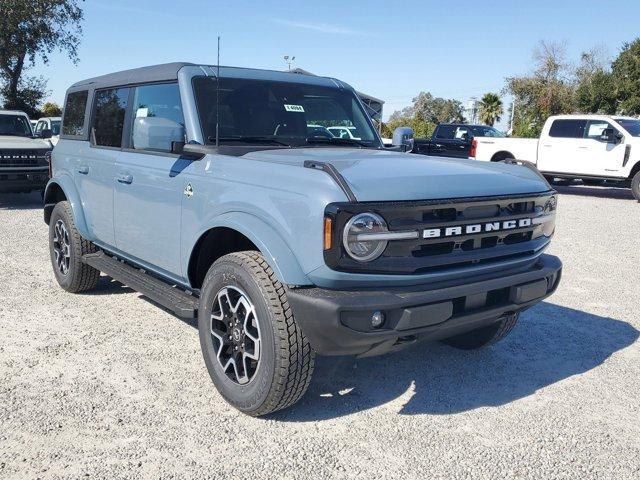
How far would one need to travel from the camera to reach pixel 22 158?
444 inches

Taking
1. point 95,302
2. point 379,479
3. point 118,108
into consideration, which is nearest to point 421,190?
point 379,479

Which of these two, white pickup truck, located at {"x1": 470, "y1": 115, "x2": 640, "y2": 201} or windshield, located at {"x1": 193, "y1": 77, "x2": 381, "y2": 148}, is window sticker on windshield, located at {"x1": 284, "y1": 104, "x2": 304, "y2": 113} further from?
white pickup truck, located at {"x1": 470, "y1": 115, "x2": 640, "y2": 201}

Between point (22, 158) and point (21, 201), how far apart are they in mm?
2224

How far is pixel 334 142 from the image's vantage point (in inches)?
175

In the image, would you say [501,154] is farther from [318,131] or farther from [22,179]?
[318,131]

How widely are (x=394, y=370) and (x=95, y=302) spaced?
2945 mm

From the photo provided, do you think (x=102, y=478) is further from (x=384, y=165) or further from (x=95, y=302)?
(x=95, y=302)

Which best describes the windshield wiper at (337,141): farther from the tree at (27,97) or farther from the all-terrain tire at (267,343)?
the tree at (27,97)

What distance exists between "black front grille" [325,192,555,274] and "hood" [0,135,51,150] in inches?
404

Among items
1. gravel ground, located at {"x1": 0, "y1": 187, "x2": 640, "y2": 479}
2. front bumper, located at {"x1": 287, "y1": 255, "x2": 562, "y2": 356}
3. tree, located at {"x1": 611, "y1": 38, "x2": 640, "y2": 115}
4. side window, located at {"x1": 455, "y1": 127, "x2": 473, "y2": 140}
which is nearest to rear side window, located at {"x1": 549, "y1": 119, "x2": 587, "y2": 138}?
side window, located at {"x1": 455, "y1": 127, "x2": 473, "y2": 140}

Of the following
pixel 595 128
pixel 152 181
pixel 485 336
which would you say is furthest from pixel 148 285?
pixel 595 128

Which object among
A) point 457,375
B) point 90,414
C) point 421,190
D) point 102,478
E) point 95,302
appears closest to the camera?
point 102,478

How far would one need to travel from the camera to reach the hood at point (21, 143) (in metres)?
11.3

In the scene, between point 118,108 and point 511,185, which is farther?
point 118,108
